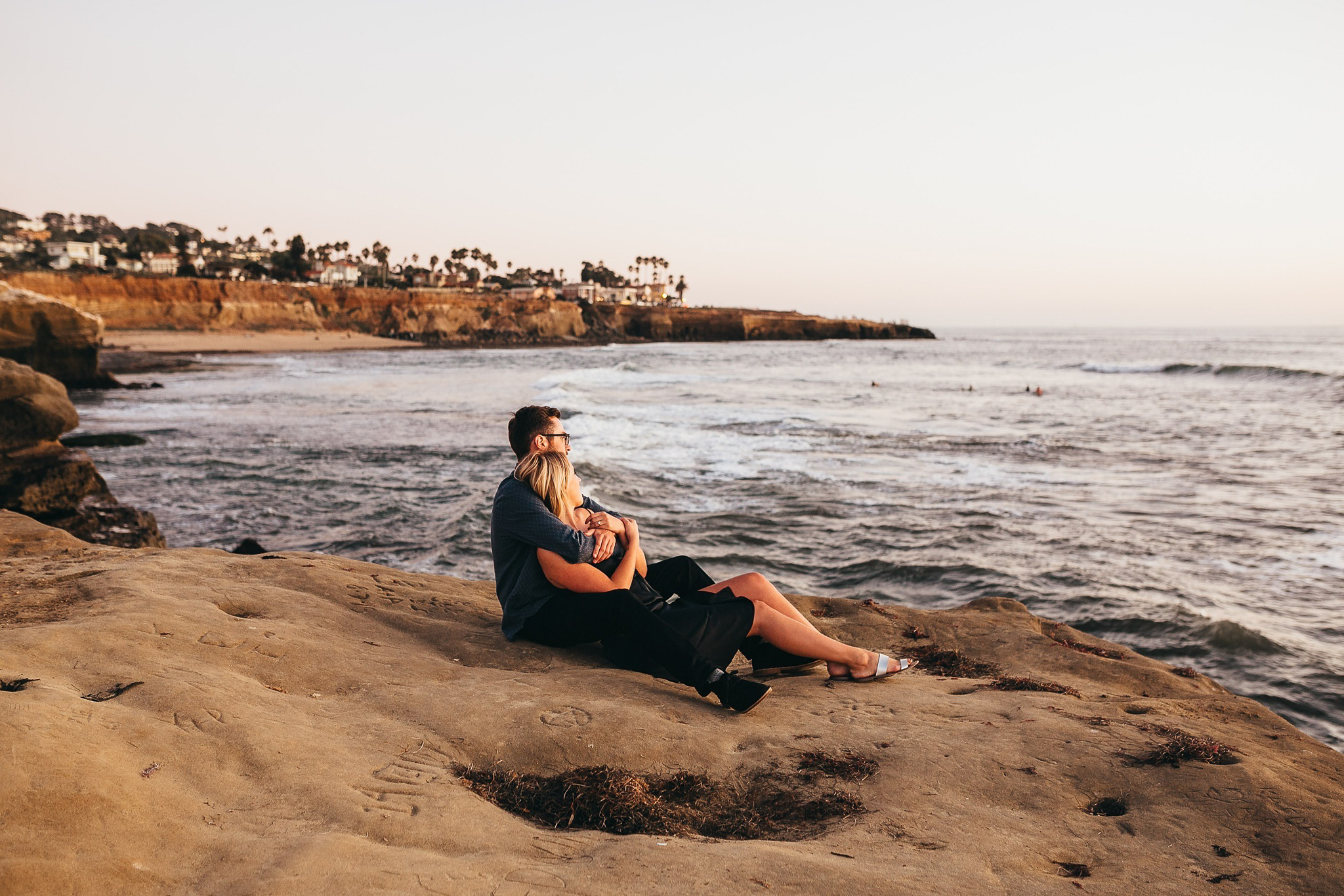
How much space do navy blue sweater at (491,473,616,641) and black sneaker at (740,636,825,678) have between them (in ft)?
3.75

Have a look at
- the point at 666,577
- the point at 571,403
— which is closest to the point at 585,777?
the point at 666,577

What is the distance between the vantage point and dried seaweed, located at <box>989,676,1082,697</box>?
4668mm

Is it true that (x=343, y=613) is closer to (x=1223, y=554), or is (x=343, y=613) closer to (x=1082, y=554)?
(x=1082, y=554)

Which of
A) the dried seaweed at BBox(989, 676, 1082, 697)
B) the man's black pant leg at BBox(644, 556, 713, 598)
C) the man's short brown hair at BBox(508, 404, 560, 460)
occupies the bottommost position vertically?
the dried seaweed at BBox(989, 676, 1082, 697)

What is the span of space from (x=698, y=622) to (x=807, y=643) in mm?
764

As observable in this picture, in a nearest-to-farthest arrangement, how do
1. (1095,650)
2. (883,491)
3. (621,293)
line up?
(1095,650) < (883,491) < (621,293)

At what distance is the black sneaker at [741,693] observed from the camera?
3986mm

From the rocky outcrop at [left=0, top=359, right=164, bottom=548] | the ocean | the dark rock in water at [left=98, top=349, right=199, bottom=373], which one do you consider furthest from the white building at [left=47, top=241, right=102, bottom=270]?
the rocky outcrop at [left=0, top=359, right=164, bottom=548]

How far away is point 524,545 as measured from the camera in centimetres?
455

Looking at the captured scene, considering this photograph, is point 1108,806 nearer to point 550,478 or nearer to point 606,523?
point 606,523

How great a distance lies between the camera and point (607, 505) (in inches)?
488

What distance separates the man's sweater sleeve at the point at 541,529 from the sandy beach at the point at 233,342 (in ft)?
205

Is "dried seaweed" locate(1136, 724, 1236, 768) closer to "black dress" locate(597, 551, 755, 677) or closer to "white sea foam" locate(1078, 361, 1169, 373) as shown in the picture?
"black dress" locate(597, 551, 755, 677)

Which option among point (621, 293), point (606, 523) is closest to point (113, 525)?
point (606, 523)
